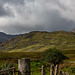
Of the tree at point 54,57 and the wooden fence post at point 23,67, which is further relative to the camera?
the tree at point 54,57

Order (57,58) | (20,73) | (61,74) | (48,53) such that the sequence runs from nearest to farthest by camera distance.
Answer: (20,73)
(61,74)
(57,58)
(48,53)

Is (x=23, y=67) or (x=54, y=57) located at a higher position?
(x=54, y=57)

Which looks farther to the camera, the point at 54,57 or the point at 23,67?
the point at 54,57

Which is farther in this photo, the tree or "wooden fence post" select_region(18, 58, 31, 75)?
the tree

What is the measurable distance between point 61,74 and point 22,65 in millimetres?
6552

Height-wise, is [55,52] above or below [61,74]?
above

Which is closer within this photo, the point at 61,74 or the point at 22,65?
A: the point at 22,65

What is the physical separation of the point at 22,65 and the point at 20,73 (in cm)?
38

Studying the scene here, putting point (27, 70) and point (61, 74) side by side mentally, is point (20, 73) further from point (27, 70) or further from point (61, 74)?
point (61, 74)

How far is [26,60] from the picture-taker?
256 inches

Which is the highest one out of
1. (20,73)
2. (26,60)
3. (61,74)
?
(26,60)

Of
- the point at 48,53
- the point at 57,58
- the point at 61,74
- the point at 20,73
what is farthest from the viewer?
the point at 48,53

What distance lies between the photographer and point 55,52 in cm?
5653

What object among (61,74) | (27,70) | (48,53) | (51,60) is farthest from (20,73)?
(48,53)
